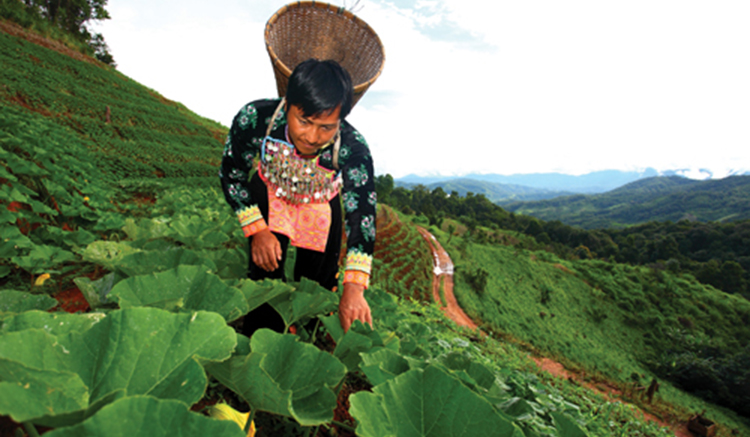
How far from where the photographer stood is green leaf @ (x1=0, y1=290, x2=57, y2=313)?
2.76 ft

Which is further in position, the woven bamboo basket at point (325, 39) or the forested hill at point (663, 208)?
the forested hill at point (663, 208)

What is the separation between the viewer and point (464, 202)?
70.1 meters

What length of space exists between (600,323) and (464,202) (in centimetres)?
4109

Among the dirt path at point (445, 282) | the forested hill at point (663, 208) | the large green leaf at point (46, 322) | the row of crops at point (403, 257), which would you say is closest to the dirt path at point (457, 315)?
the dirt path at point (445, 282)

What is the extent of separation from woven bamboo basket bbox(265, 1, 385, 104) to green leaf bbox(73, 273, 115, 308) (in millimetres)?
1501

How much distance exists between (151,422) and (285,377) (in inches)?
17.3

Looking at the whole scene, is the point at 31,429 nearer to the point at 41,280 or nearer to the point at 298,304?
the point at 298,304

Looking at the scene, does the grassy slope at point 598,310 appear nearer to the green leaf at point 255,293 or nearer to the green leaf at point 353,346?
the green leaf at point 353,346

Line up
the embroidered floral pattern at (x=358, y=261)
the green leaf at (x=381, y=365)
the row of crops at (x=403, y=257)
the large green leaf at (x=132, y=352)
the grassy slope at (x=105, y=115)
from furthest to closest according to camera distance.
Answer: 1. the row of crops at (x=403, y=257)
2. the grassy slope at (x=105, y=115)
3. the embroidered floral pattern at (x=358, y=261)
4. the green leaf at (x=381, y=365)
5. the large green leaf at (x=132, y=352)

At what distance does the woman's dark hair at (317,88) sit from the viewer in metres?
1.56

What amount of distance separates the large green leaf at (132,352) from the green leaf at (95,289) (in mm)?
575

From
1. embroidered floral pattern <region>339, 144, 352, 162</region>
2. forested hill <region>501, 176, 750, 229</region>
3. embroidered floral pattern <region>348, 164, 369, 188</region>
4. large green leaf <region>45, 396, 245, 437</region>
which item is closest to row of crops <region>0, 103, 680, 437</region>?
large green leaf <region>45, 396, 245, 437</region>

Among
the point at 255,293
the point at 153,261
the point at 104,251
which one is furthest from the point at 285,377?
the point at 104,251

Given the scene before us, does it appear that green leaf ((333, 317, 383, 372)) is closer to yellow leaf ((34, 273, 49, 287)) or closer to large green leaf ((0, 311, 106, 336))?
large green leaf ((0, 311, 106, 336))
